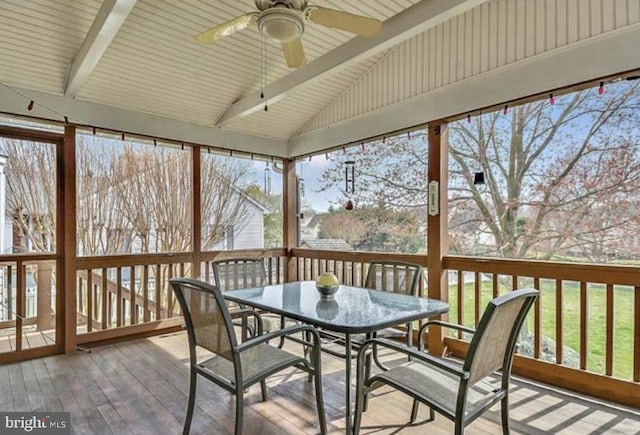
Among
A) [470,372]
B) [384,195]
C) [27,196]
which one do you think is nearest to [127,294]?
[27,196]

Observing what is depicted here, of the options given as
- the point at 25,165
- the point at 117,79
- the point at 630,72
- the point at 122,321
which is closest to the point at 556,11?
the point at 630,72

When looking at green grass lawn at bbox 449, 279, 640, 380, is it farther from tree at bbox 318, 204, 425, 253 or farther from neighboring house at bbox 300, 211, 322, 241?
neighboring house at bbox 300, 211, 322, 241

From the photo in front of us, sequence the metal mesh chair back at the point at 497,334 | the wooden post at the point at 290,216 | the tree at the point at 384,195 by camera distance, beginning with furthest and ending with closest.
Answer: the wooden post at the point at 290,216 < the tree at the point at 384,195 < the metal mesh chair back at the point at 497,334

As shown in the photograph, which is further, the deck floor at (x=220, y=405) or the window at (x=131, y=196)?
the window at (x=131, y=196)

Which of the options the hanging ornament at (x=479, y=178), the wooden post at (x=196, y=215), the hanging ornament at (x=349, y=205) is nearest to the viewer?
the hanging ornament at (x=479, y=178)

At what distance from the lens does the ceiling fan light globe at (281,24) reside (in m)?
2.17

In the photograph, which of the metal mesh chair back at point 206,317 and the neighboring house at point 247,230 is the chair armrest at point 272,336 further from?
the neighboring house at point 247,230

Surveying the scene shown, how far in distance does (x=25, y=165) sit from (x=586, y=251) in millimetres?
5072

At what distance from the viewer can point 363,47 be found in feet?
10.7

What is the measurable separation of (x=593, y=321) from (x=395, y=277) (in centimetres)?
167

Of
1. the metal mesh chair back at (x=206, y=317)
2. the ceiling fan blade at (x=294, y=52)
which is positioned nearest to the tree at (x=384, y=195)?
the ceiling fan blade at (x=294, y=52)

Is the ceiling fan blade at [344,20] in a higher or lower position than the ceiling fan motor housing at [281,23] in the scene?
higher

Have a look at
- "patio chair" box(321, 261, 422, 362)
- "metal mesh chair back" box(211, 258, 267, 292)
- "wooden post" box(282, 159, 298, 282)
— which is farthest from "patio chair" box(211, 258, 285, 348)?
"wooden post" box(282, 159, 298, 282)

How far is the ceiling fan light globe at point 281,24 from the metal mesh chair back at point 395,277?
195cm
